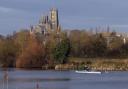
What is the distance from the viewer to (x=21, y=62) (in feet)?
438

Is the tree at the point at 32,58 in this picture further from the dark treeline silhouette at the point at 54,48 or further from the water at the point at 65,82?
the water at the point at 65,82

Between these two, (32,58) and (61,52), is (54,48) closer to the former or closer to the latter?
(61,52)

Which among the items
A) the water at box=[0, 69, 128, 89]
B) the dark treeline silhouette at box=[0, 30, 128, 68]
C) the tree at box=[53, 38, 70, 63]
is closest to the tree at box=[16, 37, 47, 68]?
the dark treeline silhouette at box=[0, 30, 128, 68]

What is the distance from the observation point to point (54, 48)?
134875 millimetres

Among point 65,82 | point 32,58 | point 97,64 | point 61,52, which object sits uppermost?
point 61,52

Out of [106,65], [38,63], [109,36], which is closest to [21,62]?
[38,63]

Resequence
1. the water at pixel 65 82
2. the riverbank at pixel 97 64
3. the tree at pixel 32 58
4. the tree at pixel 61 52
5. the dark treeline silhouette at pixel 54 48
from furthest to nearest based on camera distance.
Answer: the dark treeline silhouette at pixel 54 48 < the tree at pixel 32 58 < the tree at pixel 61 52 < the riverbank at pixel 97 64 < the water at pixel 65 82

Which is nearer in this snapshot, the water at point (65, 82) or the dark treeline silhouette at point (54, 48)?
the water at point (65, 82)

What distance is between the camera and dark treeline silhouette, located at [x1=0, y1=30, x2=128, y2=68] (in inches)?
5241

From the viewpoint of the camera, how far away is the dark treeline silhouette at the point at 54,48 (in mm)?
133125

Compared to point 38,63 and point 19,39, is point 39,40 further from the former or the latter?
point 38,63

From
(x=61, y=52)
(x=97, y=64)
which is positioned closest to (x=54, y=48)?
(x=61, y=52)

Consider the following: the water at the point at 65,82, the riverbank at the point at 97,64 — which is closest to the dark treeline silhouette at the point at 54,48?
the riverbank at the point at 97,64

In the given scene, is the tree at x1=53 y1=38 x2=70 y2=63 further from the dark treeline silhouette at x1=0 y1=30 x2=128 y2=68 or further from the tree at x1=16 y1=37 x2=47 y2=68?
the tree at x1=16 y1=37 x2=47 y2=68
